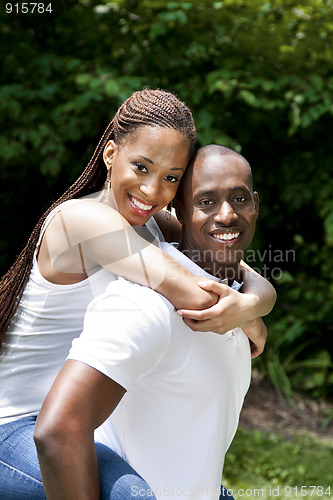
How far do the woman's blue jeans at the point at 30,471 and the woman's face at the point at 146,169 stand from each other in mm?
709

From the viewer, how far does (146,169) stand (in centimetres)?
193

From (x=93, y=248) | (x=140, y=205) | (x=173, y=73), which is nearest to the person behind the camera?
(x=93, y=248)

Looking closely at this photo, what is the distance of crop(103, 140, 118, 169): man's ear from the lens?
2.05 metres

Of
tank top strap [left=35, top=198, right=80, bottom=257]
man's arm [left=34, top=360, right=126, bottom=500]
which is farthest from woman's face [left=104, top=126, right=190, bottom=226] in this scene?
man's arm [left=34, top=360, right=126, bottom=500]

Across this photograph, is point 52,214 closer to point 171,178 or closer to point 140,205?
point 140,205

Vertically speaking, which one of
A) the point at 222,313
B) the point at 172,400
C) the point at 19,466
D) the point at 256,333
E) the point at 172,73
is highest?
the point at 222,313

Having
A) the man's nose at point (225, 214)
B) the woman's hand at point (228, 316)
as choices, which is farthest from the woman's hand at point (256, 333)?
the man's nose at point (225, 214)

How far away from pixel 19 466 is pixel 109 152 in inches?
38.3

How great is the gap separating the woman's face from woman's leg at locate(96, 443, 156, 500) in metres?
0.74

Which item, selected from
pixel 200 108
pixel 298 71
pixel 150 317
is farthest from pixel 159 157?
pixel 298 71

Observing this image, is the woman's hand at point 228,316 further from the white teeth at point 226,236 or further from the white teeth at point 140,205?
the white teeth at point 140,205

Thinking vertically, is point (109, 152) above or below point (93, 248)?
above

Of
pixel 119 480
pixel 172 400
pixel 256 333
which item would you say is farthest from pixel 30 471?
pixel 256 333

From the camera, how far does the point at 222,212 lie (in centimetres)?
179
